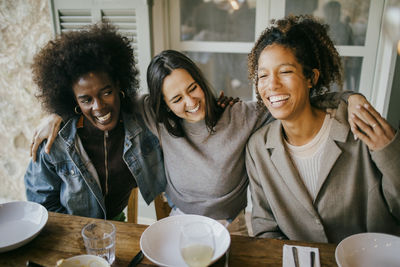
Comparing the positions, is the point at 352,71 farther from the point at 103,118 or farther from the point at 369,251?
the point at 103,118

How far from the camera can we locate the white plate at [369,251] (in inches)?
40.0

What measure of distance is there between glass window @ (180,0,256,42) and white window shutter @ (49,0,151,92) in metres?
0.34

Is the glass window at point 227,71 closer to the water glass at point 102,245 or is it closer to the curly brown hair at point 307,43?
the curly brown hair at point 307,43

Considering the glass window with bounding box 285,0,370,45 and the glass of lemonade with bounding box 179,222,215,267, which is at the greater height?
the glass window with bounding box 285,0,370,45

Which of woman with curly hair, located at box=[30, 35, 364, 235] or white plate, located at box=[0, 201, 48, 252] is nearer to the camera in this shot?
white plate, located at box=[0, 201, 48, 252]

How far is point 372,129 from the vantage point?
3.86ft

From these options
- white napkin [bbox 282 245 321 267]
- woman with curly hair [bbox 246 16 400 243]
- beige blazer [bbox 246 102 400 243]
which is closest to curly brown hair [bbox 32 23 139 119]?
woman with curly hair [bbox 246 16 400 243]

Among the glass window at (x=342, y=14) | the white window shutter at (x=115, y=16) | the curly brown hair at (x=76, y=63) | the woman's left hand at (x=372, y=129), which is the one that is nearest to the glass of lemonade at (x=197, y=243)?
the woman's left hand at (x=372, y=129)

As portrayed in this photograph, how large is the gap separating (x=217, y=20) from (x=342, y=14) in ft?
2.88

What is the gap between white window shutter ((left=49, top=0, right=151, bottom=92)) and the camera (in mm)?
2237

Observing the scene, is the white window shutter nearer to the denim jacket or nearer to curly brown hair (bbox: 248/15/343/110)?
the denim jacket

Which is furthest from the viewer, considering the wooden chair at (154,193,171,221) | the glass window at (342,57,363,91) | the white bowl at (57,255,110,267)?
the glass window at (342,57,363,91)

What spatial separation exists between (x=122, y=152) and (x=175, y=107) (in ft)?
1.36

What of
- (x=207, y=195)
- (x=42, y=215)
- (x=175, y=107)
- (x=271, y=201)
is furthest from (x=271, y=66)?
(x=42, y=215)
